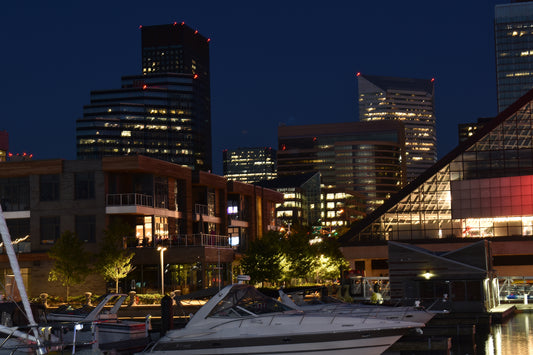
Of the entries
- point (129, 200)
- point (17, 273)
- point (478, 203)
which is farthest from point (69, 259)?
point (478, 203)

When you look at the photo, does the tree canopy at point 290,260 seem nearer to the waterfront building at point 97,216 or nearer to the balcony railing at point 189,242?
the balcony railing at point 189,242

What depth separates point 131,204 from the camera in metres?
77.4

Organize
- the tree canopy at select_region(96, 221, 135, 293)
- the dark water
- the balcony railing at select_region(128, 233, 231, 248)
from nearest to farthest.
A: 1. the dark water
2. the tree canopy at select_region(96, 221, 135, 293)
3. the balcony railing at select_region(128, 233, 231, 248)

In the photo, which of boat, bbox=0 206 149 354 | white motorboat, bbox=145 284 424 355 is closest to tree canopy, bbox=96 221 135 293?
boat, bbox=0 206 149 354

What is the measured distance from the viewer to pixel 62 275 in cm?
7194

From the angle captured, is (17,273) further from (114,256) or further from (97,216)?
(97,216)

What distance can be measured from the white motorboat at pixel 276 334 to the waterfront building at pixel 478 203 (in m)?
81.3

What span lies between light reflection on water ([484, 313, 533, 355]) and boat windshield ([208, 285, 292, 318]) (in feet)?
43.4

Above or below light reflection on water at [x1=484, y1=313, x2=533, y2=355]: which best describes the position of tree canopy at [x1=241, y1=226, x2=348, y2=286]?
above

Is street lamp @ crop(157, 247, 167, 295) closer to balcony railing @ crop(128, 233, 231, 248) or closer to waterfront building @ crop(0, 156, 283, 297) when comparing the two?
waterfront building @ crop(0, 156, 283, 297)

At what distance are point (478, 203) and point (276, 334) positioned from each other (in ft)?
286

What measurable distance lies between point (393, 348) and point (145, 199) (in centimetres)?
4292

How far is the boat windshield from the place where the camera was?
33.4 m

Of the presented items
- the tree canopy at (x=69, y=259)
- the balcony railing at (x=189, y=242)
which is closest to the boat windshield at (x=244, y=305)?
the tree canopy at (x=69, y=259)
